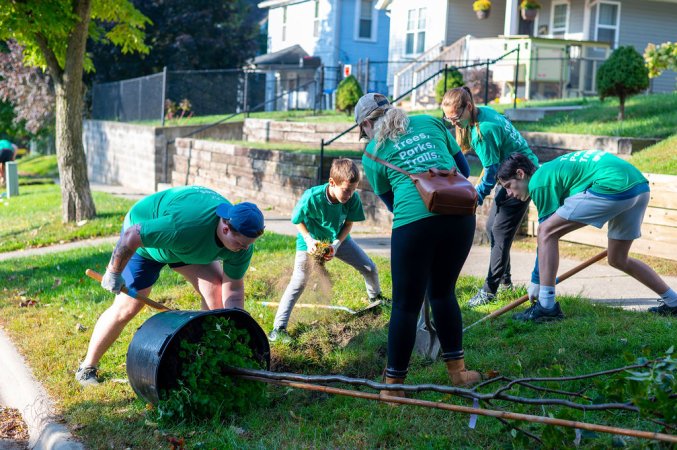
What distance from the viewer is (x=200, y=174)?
17172 mm

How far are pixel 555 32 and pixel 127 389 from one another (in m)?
21.9

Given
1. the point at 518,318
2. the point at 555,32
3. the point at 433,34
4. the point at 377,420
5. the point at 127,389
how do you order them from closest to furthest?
the point at 377,420, the point at 127,389, the point at 518,318, the point at 555,32, the point at 433,34

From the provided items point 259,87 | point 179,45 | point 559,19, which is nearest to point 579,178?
point 259,87

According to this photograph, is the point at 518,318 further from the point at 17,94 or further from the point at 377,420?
the point at 17,94

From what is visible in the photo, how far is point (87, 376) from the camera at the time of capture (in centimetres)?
571

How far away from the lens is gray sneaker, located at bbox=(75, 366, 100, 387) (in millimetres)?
5676

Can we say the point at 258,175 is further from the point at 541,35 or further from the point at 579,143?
the point at 541,35

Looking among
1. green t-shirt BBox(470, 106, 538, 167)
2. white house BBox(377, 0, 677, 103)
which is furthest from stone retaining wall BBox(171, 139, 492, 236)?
white house BBox(377, 0, 677, 103)

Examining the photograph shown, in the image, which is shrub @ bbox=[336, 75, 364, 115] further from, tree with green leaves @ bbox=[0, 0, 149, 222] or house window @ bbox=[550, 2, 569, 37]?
house window @ bbox=[550, 2, 569, 37]

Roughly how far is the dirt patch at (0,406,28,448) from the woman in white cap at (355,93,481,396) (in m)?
2.46

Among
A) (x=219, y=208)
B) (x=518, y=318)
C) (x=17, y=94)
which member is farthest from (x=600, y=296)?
(x=17, y=94)

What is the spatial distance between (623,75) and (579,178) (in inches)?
337

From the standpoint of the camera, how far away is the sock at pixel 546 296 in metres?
5.75

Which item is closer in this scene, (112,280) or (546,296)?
(112,280)
